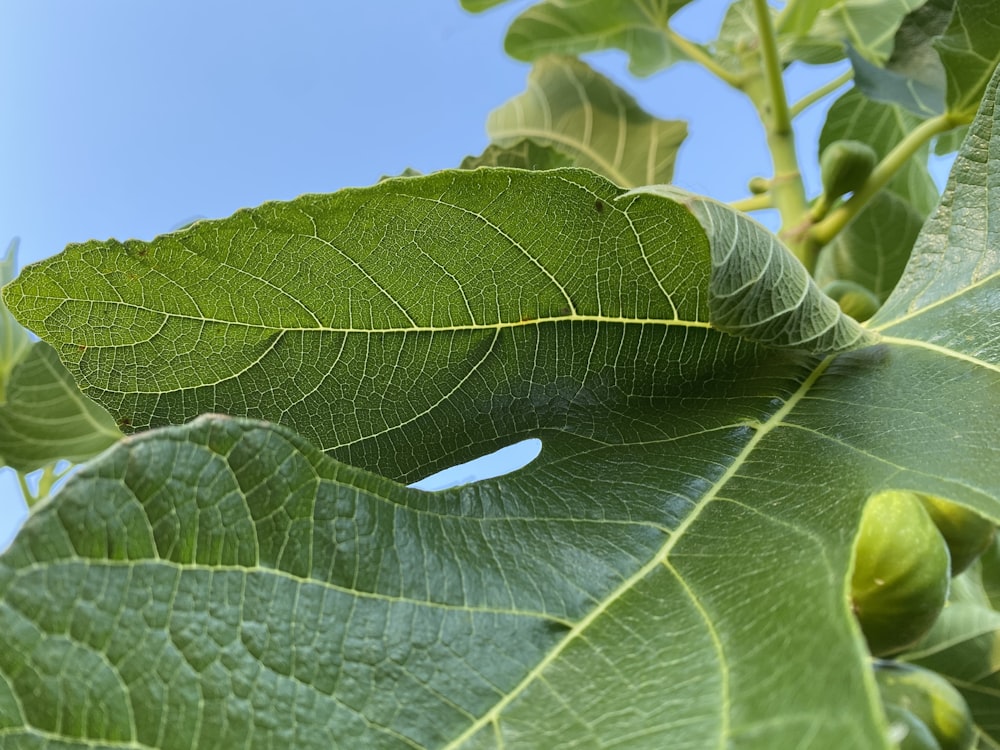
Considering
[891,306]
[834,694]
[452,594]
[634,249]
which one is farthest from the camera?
[891,306]

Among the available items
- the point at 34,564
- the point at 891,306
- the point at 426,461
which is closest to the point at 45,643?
the point at 34,564

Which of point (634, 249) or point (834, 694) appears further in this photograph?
point (634, 249)

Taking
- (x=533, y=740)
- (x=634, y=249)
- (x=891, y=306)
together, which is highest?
(x=634, y=249)

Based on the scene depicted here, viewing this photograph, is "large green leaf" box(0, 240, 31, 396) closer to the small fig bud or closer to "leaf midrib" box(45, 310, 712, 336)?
"leaf midrib" box(45, 310, 712, 336)

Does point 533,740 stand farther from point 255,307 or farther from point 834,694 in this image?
point 255,307

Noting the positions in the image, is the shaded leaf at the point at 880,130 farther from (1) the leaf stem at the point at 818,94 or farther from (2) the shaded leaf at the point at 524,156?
(2) the shaded leaf at the point at 524,156

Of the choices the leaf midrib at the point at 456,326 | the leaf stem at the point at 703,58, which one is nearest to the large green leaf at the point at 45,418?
the leaf midrib at the point at 456,326

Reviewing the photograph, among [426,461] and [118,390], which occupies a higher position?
[118,390]

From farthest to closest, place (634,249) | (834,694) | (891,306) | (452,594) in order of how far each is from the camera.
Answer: (891,306), (634,249), (452,594), (834,694)
